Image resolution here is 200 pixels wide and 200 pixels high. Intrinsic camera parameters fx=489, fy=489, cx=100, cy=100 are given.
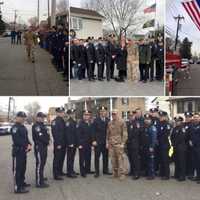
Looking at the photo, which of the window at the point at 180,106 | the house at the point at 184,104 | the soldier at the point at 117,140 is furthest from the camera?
the window at the point at 180,106

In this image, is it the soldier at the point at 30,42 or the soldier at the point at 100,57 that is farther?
the soldier at the point at 100,57

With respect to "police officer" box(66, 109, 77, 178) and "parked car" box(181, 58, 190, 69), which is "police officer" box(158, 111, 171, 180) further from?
"police officer" box(66, 109, 77, 178)

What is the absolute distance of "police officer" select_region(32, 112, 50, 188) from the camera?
8078mm

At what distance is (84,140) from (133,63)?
177cm

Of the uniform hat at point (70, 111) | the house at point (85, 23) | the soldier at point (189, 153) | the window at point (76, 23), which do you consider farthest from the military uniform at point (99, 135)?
the window at point (76, 23)

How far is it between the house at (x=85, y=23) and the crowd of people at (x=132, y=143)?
1.40 metres

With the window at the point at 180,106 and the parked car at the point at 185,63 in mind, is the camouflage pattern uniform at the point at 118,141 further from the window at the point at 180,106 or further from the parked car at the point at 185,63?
the window at the point at 180,106

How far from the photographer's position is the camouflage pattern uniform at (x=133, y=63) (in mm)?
9297

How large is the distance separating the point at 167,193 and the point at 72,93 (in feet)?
8.30

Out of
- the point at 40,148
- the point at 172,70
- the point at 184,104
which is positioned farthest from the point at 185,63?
the point at 40,148

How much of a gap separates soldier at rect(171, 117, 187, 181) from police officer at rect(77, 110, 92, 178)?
5.12ft

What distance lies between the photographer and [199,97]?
9.28 metres

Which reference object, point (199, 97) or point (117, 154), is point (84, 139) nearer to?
point (117, 154)

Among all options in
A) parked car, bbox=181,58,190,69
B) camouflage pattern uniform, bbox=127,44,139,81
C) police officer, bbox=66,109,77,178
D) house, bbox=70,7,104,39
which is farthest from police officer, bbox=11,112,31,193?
parked car, bbox=181,58,190,69
